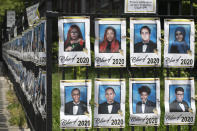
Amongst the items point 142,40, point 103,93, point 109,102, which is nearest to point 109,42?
point 142,40

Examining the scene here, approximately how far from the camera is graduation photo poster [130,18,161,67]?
187 inches

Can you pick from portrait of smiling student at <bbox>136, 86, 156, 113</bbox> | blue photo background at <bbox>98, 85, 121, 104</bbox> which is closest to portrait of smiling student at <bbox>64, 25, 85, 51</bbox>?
blue photo background at <bbox>98, 85, 121, 104</bbox>

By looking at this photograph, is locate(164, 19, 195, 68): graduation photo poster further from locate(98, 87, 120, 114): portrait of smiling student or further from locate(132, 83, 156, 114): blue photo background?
locate(98, 87, 120, 114): portrait of smiling student

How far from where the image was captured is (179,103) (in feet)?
16.0

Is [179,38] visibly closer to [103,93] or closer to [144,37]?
[144,37]

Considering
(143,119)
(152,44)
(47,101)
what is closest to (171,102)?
(143,119)

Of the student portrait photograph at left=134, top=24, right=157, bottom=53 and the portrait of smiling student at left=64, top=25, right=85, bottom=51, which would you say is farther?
the student portrait photograph at left=134, top=24, right=157, bottom=53

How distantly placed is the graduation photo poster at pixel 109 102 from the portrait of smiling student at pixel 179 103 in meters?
0.59

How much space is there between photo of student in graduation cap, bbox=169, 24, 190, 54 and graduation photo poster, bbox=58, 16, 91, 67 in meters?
0.96

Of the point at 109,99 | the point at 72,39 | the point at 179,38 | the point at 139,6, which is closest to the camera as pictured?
the point at 72,39

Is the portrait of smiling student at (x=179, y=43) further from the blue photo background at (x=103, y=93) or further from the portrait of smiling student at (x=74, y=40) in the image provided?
the portrait of smiling student at (x=74, y=40)

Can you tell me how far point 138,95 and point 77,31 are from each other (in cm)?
99

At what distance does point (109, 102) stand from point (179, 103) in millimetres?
808

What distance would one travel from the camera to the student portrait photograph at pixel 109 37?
15.3 ft
